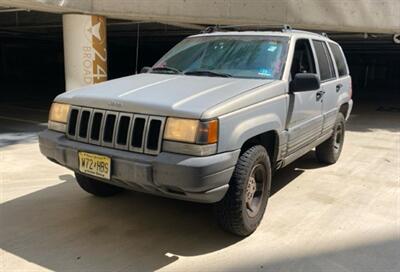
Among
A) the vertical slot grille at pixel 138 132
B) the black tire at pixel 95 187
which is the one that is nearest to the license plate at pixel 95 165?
the vertical slot grille at pixel 138 132

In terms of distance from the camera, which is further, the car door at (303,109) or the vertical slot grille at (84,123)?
the car door at (303,109)

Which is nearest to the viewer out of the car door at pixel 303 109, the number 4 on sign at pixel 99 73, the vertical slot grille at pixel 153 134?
the vertical slot grille at pixel 153 134

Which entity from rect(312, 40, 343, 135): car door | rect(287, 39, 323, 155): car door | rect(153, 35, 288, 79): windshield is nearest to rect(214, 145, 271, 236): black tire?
rect(287, 39, 323, 155): car door

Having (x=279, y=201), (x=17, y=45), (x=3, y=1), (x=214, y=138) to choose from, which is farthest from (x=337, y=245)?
(x=17, y=45)

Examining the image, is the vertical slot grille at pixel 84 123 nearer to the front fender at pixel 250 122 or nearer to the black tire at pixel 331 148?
the front fender at pixel 250 122

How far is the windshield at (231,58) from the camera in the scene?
4219mm

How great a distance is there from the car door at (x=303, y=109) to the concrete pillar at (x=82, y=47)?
17.6 feet

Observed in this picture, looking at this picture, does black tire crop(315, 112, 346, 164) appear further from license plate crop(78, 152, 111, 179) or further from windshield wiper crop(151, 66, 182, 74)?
license plate crop(78, 152, 111, 179)

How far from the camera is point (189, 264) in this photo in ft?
10.8

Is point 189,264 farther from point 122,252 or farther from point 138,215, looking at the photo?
point 138,215

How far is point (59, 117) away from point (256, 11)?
694 centimetres

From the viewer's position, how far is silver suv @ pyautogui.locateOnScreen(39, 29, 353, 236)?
3152mm

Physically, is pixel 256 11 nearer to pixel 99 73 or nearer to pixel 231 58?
pixel 99 73

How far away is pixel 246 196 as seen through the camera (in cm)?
361
